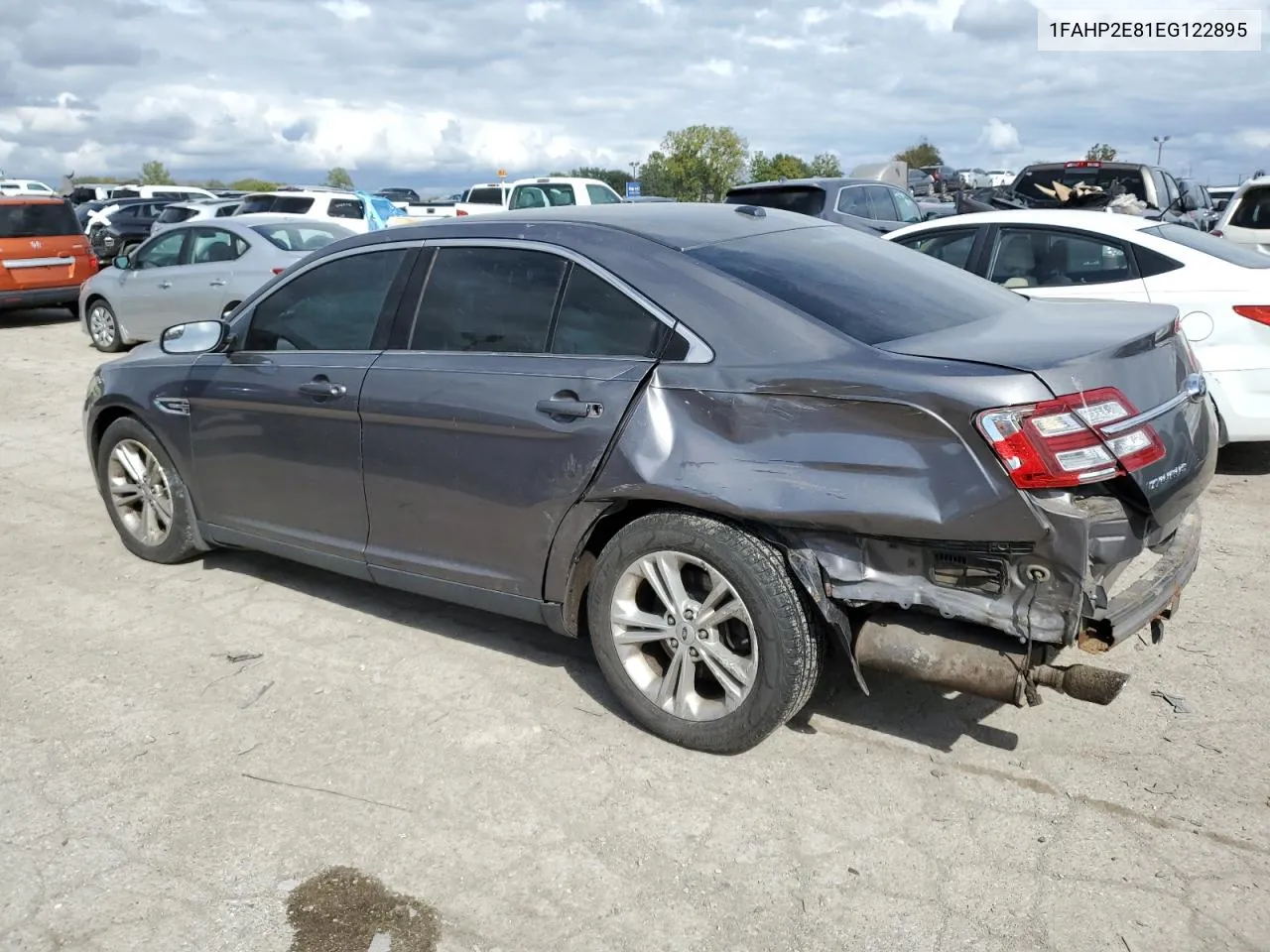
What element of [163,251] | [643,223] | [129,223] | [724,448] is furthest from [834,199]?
[129,223]

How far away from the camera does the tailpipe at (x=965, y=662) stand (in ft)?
10.0

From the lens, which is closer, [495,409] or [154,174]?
[495,409]

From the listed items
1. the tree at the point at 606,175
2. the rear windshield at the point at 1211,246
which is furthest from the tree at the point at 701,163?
the rear windshield at the point at 1211,246

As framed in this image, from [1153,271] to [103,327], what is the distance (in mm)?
11648

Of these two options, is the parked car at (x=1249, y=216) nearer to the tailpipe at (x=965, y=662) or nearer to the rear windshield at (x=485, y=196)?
the tailpipe at (x=965, y=662)

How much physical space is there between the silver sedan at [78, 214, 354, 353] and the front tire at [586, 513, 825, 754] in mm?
8678

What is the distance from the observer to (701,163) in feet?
124

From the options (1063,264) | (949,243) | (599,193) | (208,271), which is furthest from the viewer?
(599,193)

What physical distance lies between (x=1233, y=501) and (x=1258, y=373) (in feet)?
2.40

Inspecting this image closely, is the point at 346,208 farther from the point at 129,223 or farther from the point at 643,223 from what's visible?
the point at 643,223

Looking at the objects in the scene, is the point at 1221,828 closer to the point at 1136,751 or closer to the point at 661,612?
the point at 1136,751

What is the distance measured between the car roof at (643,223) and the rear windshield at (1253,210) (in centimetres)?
818

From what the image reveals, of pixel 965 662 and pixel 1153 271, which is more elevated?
pixel 1153 271

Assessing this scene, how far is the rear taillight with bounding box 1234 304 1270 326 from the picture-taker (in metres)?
6.15
